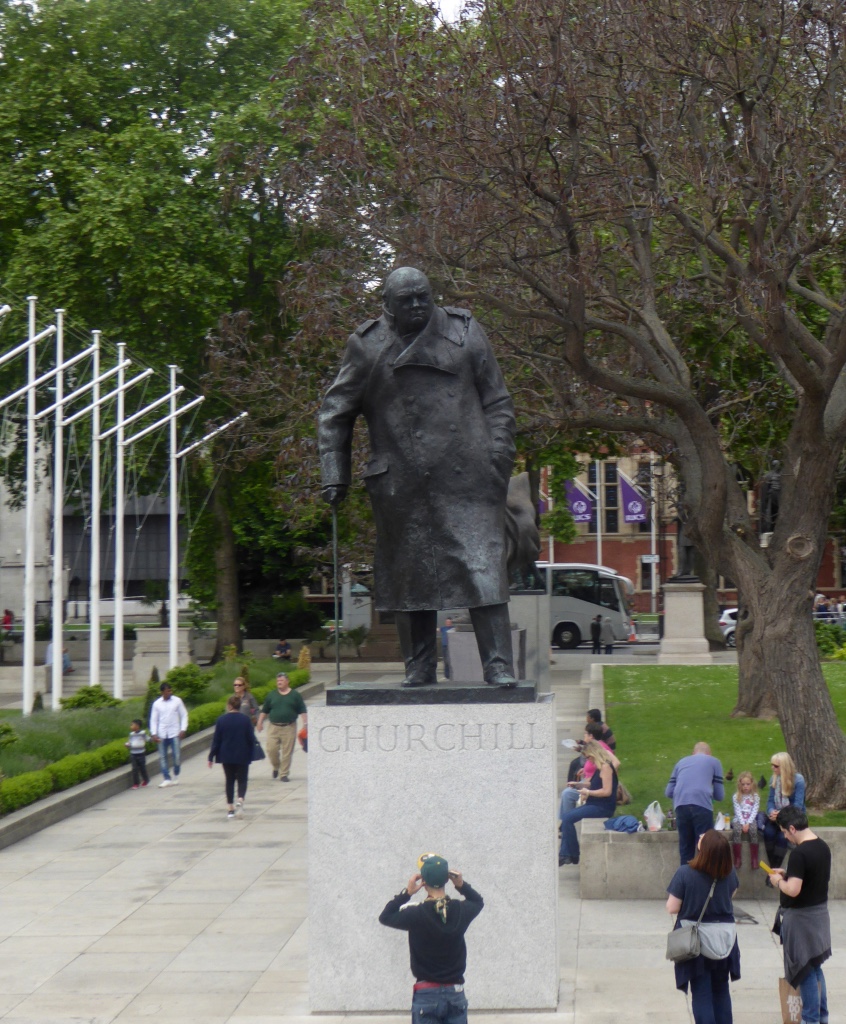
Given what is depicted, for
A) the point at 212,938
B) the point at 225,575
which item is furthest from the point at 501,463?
the point at 225,575

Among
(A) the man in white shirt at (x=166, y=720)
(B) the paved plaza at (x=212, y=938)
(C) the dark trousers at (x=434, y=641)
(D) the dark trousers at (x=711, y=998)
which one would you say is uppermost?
(C) the dark trousers at (x=434, y=641)

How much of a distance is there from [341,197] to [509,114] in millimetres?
3625

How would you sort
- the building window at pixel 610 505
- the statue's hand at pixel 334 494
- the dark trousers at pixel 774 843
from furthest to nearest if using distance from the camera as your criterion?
1. the building window at pixel 610 505
2. the dark trousers at pixel 774 843
3. the statue's hand at pixel 334 494

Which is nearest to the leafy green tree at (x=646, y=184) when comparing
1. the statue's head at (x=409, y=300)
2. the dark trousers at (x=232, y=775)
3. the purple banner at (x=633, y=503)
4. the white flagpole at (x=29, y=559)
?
the dark trousers at (x=232, y=775)

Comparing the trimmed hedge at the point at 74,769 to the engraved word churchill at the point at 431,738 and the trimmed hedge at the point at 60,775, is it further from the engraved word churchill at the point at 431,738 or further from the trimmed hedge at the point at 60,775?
the engraved word churchill at the point at 431,738

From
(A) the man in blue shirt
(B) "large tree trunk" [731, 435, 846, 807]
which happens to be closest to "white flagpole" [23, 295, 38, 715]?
(B) "large tree trunk" [731, 435, 846, 807]

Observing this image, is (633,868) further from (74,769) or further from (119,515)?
(119,515)

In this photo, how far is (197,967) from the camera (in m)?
11.2

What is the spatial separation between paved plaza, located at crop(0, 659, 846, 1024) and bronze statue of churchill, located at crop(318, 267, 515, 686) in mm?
1628

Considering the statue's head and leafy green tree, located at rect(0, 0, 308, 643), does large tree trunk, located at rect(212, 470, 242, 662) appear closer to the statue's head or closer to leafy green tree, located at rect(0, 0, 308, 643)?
leafy green tree, located at rect(0, 0, 308, 643)

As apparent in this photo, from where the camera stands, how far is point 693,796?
13078 mm

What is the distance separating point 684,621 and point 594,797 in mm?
25349

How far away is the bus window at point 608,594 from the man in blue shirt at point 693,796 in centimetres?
4150

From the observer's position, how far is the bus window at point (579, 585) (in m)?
54.9
